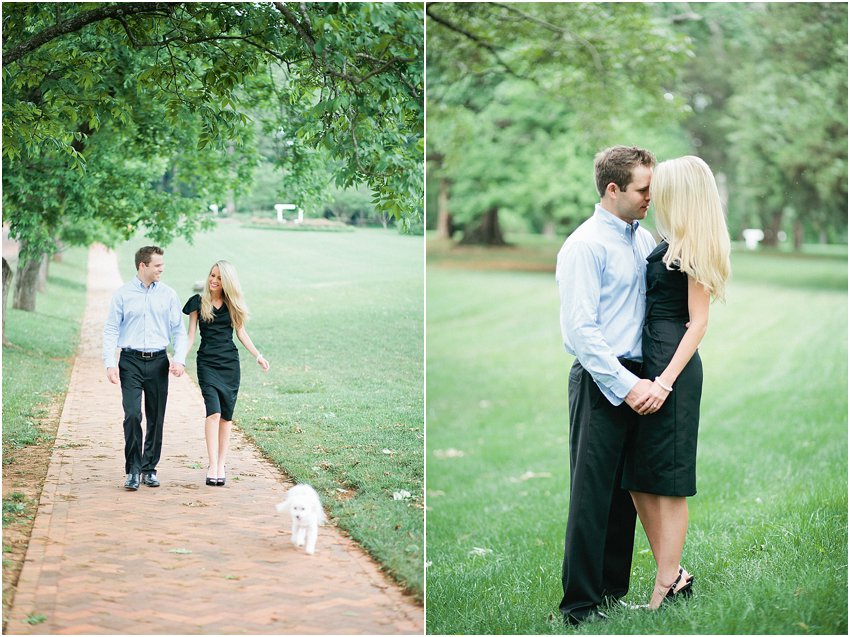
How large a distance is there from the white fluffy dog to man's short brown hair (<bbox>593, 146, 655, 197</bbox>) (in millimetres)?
1746

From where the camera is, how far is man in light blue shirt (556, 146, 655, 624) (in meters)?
3.87

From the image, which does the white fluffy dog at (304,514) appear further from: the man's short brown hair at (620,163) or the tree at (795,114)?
the tree at (795,114)

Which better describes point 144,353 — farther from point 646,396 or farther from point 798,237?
point 798,237

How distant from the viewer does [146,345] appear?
437 cm

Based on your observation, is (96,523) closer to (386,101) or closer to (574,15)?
(386,101)

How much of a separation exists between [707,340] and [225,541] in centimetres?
1417

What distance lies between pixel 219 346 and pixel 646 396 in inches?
74.5

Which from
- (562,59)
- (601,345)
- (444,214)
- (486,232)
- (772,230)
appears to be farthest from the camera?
(486,232)

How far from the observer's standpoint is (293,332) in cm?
458

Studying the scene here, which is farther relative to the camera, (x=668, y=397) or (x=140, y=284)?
(x=140, y=284)

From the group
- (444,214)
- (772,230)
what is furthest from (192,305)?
(772,230)

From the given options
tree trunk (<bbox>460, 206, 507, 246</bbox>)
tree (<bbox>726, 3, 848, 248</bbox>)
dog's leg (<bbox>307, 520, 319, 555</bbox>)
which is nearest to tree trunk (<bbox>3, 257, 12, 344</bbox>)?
dog's leg (<bbox>307, 520, 319, 555</bbox>)

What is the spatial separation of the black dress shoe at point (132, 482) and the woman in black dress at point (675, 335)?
6.95ft

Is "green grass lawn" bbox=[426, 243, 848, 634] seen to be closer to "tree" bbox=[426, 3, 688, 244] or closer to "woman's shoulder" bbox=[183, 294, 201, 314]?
"woman's shoulder" bbox=[183, 294, 201, 314]
